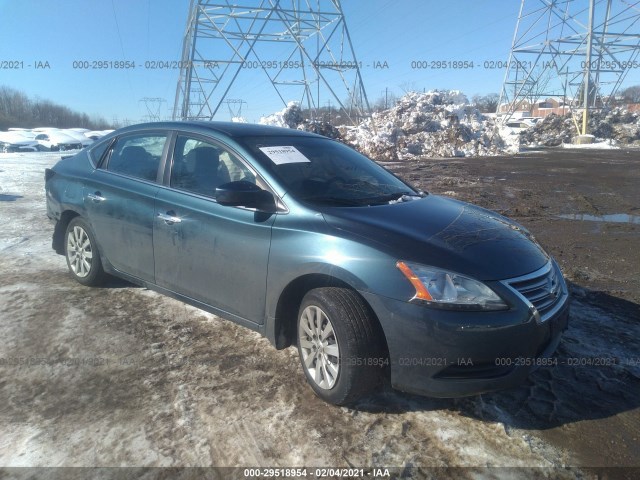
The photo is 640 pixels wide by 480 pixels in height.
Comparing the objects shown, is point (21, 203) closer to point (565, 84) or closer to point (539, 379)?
point (539, 379)

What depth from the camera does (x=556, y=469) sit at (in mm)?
2391

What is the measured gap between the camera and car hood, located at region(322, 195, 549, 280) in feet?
8.76

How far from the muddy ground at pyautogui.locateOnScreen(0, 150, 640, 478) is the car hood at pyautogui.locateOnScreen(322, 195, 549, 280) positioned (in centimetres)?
86

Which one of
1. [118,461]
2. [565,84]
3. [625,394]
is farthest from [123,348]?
[565,84]

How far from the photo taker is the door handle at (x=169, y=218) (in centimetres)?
365

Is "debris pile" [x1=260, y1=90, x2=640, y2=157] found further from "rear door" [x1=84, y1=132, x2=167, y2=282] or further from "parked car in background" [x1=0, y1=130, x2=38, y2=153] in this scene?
"rear door" [x1=84, y1=132, x2=167, y2=282]

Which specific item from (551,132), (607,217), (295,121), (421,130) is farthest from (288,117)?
(551,132)

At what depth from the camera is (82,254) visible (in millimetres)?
4699

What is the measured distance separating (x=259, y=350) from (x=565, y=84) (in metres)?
43.8

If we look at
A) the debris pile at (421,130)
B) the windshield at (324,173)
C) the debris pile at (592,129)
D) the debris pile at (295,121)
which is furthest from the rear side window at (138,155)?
the debris pile at (592,129)

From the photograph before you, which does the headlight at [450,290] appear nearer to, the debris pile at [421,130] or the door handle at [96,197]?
the door handle at [96,197]

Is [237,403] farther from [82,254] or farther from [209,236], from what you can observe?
[82,254]

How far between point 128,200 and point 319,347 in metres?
2.19

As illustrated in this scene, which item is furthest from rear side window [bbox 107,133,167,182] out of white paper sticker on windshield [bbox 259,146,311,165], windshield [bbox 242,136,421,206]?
white paper sticker on windshield [bbox 259,146,311,165]
